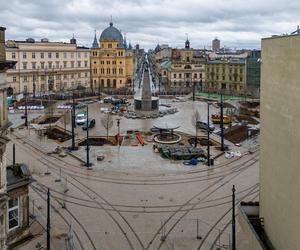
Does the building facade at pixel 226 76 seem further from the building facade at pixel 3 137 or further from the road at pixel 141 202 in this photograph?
the building facade at pixel 3 137

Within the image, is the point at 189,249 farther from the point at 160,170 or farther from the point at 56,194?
the point at 160,170

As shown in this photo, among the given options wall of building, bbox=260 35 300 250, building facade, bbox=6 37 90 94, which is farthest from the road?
building facade, bbox=6 37 90 94

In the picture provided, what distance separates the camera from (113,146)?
3500cm

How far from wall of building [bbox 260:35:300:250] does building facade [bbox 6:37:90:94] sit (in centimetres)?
5791

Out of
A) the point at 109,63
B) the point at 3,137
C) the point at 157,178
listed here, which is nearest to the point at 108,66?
the point at 109,63

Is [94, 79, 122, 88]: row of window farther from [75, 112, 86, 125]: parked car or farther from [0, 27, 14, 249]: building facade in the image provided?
[0, 27, 14, 249]: building facade

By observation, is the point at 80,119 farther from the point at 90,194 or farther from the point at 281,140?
the point at 281,140

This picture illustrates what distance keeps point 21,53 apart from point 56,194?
5497 centimetres

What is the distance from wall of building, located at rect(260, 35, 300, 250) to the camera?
427 inches

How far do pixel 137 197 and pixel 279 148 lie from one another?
11689 millimetres

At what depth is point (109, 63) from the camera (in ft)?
288

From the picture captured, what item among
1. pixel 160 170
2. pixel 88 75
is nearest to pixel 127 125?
pixel 160 170

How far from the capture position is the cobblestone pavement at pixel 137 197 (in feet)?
57.1

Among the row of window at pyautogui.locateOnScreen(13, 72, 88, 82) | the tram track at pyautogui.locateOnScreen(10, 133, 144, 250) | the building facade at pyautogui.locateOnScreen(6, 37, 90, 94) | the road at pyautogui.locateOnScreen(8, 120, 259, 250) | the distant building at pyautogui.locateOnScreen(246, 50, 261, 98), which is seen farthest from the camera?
the distant building at pyautogui.locateOnScreen(246, 50, 261, 98)
